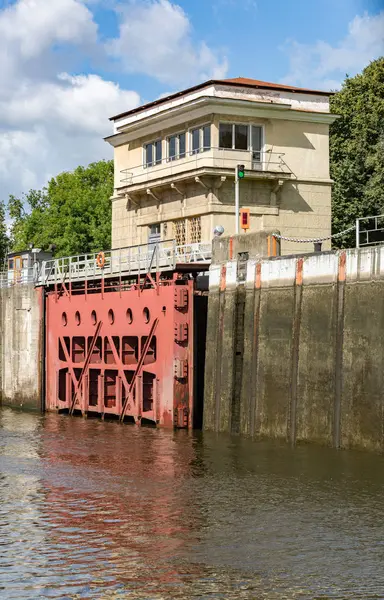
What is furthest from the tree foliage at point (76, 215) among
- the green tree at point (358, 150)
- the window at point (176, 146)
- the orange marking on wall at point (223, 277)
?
the orange marking on wall at point (223, 277)

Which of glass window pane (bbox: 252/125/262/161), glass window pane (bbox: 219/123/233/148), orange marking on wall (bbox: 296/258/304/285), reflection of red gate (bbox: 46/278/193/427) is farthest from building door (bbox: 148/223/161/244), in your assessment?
orange marking on wall (bbox: 296/258/304/285)

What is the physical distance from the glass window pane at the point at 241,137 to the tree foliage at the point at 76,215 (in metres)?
34.0

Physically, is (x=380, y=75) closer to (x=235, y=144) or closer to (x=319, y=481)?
(x=235, y=144)

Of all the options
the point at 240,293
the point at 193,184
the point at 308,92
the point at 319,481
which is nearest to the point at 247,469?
the point at 319,481

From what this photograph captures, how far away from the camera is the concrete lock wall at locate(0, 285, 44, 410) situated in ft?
145

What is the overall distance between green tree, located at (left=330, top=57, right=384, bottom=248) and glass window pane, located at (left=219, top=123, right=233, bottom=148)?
13.5 meters

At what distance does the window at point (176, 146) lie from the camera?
44.3 meters

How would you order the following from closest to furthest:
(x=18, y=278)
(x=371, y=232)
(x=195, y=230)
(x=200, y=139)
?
(x=200, y=139)
(x=195, y=230)
(x=18, y=278)
(x=371, y=232)

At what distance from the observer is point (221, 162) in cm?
4203

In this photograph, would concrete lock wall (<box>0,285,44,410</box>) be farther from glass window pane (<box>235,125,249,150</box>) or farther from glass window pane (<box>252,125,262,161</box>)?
glass window pane (<box>252,125,262,161</box>)

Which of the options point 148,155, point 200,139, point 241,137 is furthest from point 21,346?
point 241,137

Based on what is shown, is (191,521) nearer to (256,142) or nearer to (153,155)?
(256,142)

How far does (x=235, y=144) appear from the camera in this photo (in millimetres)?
42625

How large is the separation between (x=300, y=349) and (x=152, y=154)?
67.1 feet
